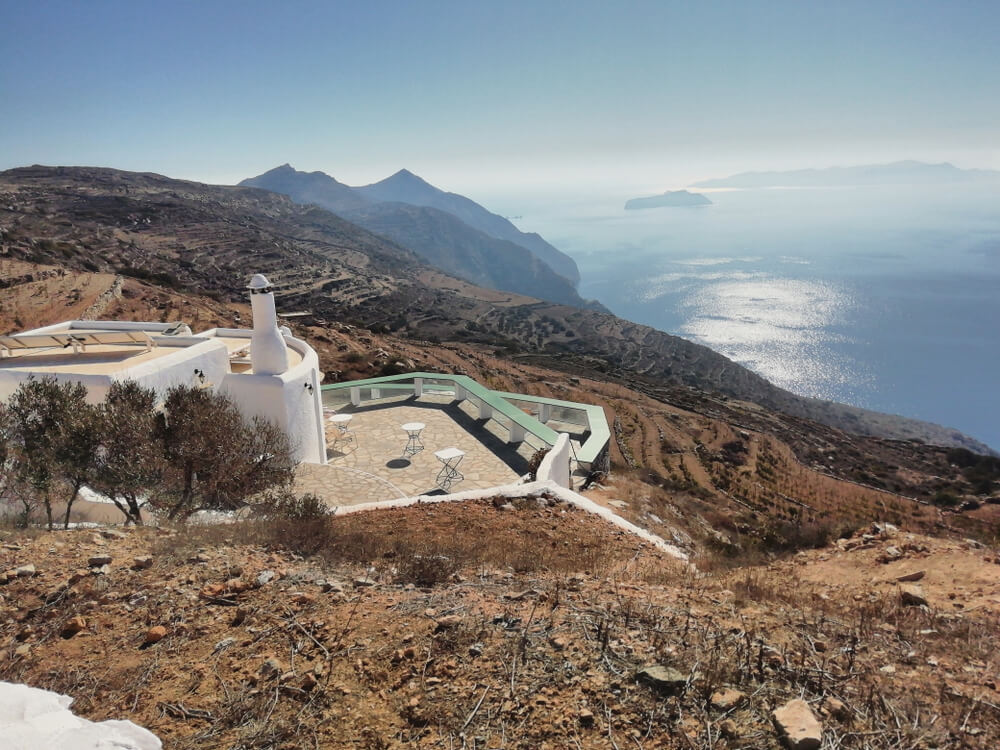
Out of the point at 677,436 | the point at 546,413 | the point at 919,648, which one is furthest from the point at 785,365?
the point at 919,648

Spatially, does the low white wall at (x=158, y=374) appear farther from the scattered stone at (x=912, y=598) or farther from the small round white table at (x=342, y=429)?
the scattered stone at (x=912, y=598)

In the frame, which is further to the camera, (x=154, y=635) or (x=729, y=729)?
(x=154, y=635)

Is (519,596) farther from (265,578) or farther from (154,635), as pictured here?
(154,635)

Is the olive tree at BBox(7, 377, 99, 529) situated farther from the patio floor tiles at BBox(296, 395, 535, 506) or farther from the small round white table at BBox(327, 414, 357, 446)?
the small round white table at BBox(327, 414, 357, 446)

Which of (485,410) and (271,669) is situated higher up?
(271,669)

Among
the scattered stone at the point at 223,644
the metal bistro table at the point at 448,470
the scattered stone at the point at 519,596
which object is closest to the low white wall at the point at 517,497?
the metal bistro table at the point at 448,470

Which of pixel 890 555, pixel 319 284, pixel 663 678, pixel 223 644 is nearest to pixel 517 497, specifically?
pixel 890 555
